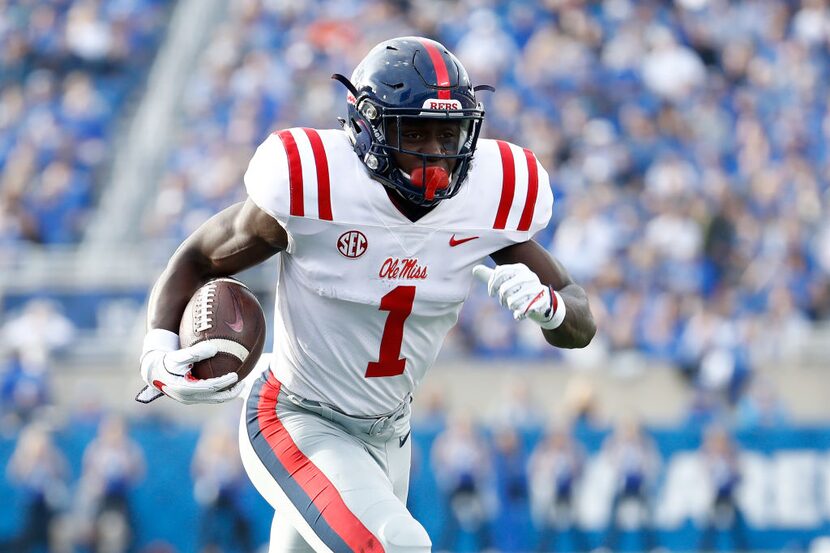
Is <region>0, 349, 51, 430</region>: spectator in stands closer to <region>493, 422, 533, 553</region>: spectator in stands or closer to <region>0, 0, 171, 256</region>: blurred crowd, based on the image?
<region>0, 0, 171, 256</region>: blurred crowd

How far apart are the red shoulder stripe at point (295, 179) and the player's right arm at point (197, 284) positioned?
10 cm

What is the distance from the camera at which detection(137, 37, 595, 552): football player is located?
12.0ft

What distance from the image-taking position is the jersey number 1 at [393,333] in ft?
12.5

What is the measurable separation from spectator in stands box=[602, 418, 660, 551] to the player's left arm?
539 centimetres

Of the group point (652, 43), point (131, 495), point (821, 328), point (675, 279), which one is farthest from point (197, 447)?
point (652, 43)

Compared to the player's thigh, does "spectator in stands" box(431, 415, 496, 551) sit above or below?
below

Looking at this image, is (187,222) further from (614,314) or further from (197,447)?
(614,314)

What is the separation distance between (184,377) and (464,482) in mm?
5770

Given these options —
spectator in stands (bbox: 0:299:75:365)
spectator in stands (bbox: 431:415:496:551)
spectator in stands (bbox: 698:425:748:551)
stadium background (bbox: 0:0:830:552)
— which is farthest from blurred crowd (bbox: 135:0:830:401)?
spectator in stands (bbox: 0:299:75:365)

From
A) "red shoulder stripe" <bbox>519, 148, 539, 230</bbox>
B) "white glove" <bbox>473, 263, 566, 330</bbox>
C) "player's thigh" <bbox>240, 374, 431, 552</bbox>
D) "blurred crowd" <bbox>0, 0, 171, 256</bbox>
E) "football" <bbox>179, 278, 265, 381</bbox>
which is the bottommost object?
"blurred crowd" <bbox>0, 0, 171, 256</bbox>

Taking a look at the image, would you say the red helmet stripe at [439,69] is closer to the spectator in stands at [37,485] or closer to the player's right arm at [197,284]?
the player's right arm at [197,284]

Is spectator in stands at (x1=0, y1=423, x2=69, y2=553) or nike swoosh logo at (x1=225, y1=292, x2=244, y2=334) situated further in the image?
spectator in stands at (x1=0, y1=423, x2=69, y2=553)

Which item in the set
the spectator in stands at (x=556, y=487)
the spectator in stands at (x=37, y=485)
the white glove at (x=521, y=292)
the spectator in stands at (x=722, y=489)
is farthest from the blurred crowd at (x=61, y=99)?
the white glove at (x=521, y=292)

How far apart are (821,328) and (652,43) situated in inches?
132
